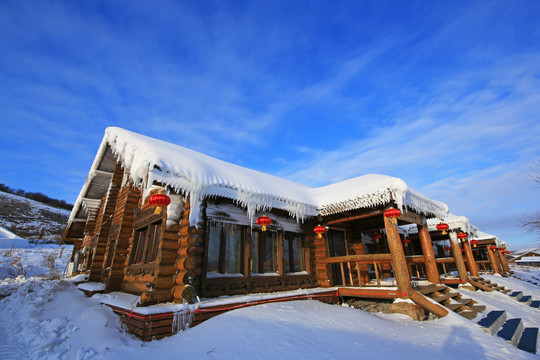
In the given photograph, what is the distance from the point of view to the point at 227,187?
7184 millimetres

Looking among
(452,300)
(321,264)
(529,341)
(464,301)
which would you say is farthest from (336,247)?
(529,341)

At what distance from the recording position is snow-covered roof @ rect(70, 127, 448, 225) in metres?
6.25

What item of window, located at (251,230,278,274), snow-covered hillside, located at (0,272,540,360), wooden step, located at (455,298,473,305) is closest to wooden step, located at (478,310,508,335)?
snow-covered hillside, located at (0,272,540,360)

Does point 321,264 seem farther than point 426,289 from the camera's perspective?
Yes

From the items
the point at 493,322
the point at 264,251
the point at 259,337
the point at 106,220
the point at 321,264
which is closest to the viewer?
the point at 259,337

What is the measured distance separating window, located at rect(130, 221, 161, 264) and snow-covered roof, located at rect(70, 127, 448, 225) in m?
1.57

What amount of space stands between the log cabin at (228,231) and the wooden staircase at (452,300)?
1.90 ft

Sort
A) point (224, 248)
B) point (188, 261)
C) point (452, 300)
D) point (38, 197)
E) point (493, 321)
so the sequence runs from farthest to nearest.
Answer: point (38, 197), point (452, 300), point (224, 248), point (493, 321), point (188, 261)

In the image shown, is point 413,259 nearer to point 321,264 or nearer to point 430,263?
point 430,263

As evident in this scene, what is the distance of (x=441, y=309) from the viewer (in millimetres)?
6824

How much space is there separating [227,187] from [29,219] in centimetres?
6112

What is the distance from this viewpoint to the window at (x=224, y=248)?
7.44 m

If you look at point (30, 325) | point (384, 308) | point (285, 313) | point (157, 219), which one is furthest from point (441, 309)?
point (30, 325)

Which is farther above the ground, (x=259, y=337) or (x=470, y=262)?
(x=470, y=262)
